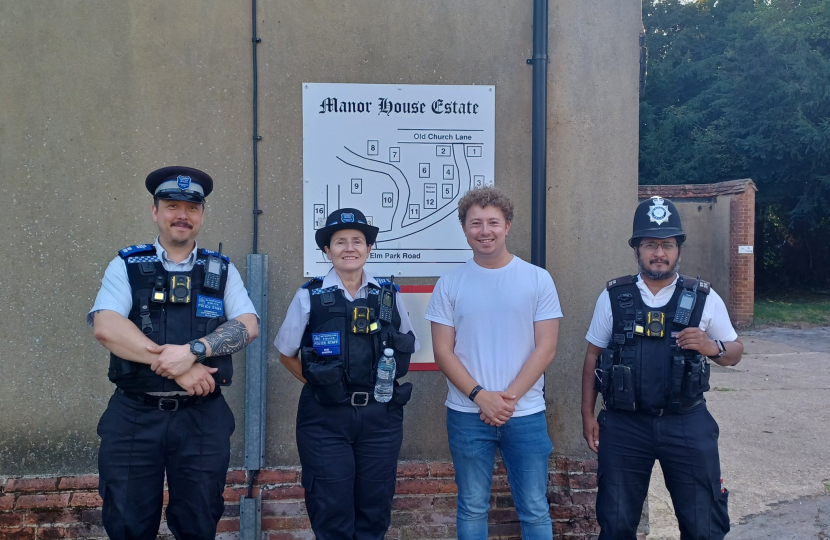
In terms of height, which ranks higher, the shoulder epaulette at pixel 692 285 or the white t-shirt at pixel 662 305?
the shoulder epaulette at pixel 692 285

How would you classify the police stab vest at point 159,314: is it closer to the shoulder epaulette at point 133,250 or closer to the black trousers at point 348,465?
the shoulder epaulette at point 133,250

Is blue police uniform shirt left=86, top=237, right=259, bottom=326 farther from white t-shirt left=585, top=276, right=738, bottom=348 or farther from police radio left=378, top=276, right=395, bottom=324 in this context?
white t-shirt left=585, top=276, right=738, bottom=348

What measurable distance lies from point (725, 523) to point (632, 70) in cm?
263

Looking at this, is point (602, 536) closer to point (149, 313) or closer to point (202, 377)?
point (202, 377)

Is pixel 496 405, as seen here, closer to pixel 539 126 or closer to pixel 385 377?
pixel 385 377

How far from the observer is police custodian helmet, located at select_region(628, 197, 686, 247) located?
10.4 feet

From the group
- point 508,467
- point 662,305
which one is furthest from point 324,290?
point 662,305

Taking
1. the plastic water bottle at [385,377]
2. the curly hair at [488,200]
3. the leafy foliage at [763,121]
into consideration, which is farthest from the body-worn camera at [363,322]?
the leafy foliage at [763,121]

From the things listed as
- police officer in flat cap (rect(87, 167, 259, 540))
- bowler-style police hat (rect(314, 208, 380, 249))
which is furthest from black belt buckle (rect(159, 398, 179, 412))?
bowler-style police hat (rect(314, 208, 380, 249))

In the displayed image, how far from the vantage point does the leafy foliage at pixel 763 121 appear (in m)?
20.0

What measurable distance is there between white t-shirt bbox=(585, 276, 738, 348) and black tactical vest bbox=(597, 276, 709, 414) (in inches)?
1.6

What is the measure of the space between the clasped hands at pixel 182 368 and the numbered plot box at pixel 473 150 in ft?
6.70

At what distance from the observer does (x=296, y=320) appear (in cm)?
312

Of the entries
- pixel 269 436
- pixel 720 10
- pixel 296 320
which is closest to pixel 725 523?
pixel 296 320
